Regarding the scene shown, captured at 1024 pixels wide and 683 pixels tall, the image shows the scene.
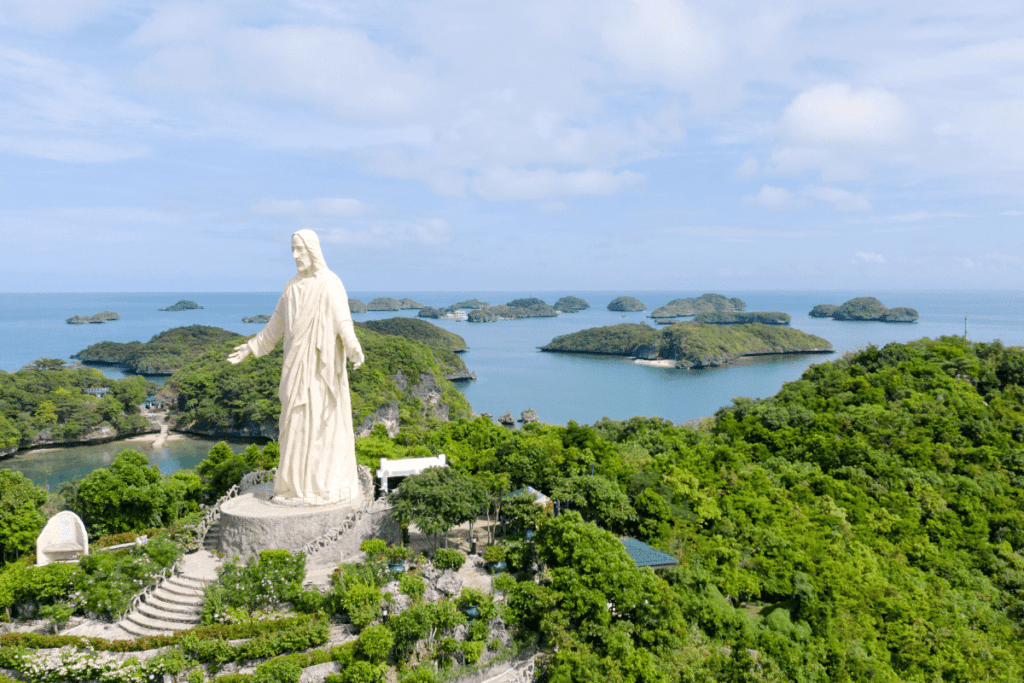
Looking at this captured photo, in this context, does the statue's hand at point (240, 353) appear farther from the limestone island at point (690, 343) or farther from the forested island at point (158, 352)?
the limestone island at point (690, 343)

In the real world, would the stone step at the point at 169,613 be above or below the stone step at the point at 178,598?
below

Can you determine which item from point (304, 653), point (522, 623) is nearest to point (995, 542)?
point (522, 623)

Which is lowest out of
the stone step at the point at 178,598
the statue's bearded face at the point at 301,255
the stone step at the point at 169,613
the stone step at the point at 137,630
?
the stone step at the point at 137,630

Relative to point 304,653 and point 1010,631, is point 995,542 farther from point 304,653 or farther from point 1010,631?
point 304,653

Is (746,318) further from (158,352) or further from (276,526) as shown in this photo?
(276,526)

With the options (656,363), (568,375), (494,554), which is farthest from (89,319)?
(494,554)

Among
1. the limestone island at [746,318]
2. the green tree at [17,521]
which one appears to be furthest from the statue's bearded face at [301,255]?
the limestone island at [746,318]
